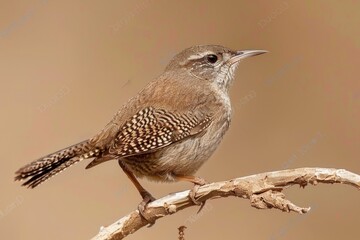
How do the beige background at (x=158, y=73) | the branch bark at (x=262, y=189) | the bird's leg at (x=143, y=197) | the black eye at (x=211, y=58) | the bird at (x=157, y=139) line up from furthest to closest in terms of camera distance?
1. the beige background at (x=158, y=73)
2. the black eye at (x=211, y=58)
3. the bird at (x=157, y=139)
4. the bird's leg at (x=143, y=197)
5. the branch bark at (x=262, y=189)

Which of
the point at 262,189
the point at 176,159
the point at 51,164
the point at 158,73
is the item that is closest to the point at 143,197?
the point at 176,159

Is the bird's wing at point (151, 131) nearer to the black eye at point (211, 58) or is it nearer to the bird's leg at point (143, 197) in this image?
the bird's leg at point (143, 197)

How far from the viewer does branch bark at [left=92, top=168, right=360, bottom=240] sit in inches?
141

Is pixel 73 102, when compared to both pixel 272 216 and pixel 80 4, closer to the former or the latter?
pixel 80 4

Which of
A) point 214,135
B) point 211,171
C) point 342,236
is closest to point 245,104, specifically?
point 211,171

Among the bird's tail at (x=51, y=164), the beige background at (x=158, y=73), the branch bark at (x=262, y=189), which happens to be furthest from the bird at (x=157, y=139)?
the beige background at (x=158, y=73)

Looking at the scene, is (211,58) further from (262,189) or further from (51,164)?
(262,189)

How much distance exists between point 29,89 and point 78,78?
47 cm

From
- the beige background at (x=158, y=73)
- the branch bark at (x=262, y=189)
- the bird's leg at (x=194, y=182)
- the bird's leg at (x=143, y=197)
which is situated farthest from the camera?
the beige background at (x=158, y=73)

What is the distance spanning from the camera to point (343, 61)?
773 cm

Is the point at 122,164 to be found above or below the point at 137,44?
below

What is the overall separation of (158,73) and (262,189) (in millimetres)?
3878

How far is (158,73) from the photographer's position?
7484 mm

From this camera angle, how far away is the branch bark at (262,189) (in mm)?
3586
